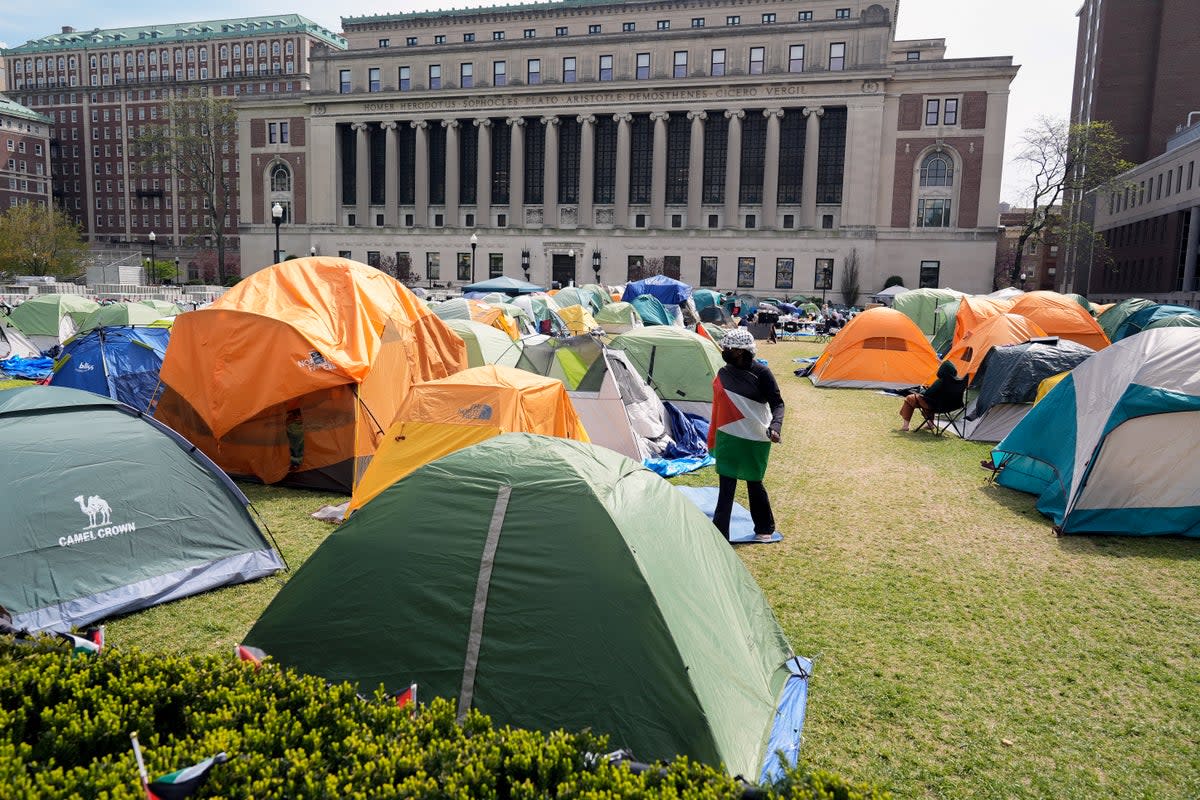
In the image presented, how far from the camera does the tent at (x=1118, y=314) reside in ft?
70.5

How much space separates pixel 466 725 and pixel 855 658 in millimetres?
3098

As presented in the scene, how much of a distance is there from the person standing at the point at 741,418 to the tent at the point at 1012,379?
6611 millimetres

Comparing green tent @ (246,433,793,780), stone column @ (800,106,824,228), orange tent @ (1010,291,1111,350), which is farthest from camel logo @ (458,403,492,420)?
stone column @ (800,106,824,228)

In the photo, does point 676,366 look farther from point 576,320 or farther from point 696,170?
point 696,170

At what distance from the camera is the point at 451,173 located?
2469 inches

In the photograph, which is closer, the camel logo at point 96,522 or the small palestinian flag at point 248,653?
the small palestinian flag at point 248,653

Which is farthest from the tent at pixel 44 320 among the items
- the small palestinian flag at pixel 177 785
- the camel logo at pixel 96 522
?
the small palestinian flag at pixel 177 785

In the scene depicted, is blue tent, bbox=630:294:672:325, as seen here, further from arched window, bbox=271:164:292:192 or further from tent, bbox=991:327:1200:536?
arched window, bbox=271:164:292:192

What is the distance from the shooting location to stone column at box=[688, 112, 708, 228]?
57656mm

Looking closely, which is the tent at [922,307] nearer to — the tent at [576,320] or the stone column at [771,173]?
the tent at [576,320]

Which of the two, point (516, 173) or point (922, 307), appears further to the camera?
point (516, 173)

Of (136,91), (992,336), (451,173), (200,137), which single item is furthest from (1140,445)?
(136,91)

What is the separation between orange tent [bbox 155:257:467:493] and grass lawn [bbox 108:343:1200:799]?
54 centimetres

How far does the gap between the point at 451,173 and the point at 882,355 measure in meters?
Result: 50.1
